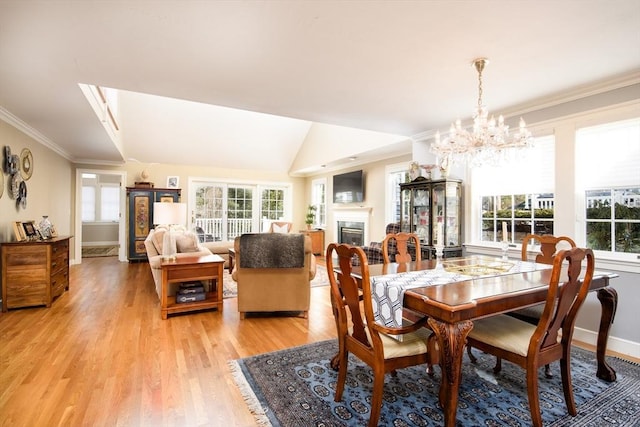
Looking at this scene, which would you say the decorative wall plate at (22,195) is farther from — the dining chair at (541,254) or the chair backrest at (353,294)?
the dining chair at (541,254)

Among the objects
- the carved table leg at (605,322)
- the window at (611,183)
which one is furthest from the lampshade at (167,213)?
the window at (611,183)

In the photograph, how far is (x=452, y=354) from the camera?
1.49 metres

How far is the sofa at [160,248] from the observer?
3.71 metres

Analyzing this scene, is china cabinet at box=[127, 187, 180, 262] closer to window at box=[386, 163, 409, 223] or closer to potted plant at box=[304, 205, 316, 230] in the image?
potted plant at box=[304, 205, 316, 230]

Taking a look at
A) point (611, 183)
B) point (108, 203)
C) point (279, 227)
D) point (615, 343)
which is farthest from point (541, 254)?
point (108, 203)

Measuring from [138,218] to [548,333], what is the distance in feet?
23.8

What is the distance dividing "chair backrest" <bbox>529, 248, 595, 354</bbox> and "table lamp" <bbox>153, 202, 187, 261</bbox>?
11.4 feet

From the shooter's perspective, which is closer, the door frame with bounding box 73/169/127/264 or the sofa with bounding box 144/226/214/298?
the sofa with bounding box 144/226/214/298

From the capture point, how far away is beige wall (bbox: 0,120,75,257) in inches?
150

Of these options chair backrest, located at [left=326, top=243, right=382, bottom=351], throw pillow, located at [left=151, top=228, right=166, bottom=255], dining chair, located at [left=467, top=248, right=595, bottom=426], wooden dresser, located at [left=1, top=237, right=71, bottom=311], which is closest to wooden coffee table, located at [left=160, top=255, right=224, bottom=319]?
throw pillow, located at [left=151, top=228, right=166, bottom=255]

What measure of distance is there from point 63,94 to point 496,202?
4.69 meters

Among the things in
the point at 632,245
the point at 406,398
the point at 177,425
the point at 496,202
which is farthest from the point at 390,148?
the point at 177,425

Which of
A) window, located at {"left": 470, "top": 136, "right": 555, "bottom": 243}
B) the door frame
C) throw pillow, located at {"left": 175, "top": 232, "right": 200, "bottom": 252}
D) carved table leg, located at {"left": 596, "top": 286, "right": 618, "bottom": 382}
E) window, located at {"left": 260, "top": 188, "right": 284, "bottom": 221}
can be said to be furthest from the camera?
window, located at {"left": 260, "top": 188, "right": 284, "bottom": 221}

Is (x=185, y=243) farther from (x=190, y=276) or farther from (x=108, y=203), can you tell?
(x=108, y=203)
